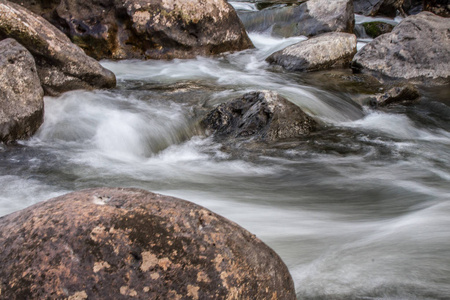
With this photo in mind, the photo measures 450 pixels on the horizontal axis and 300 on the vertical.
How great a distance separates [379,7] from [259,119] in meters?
12.4

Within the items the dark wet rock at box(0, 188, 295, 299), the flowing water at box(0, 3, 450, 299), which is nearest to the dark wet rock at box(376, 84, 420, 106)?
the flowing water at box(0, 3, 450, 299)

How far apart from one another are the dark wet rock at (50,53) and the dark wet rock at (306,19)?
714 centimetres

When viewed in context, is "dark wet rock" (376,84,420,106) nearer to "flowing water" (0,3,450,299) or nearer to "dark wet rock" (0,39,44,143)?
"flowing water" (0,3,450,299)

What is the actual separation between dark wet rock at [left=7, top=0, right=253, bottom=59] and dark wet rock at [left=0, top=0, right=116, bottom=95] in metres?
2.65

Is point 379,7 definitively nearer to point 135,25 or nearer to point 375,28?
point 375,28

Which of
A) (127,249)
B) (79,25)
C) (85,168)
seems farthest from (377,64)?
(127,249)

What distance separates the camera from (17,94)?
506 cm

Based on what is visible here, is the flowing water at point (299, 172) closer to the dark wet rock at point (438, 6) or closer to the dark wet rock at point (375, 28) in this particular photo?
the dark wet rock at point (375, 28)

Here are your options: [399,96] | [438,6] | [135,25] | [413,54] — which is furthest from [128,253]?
[438,6]

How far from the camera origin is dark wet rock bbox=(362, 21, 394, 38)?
516 inches

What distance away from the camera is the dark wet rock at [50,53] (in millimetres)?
5766

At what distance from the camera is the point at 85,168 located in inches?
184

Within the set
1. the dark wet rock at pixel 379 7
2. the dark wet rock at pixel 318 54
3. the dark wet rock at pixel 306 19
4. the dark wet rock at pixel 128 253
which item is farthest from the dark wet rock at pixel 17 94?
the dark wet rock at pixel 379 7

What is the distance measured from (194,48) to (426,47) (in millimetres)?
4736
